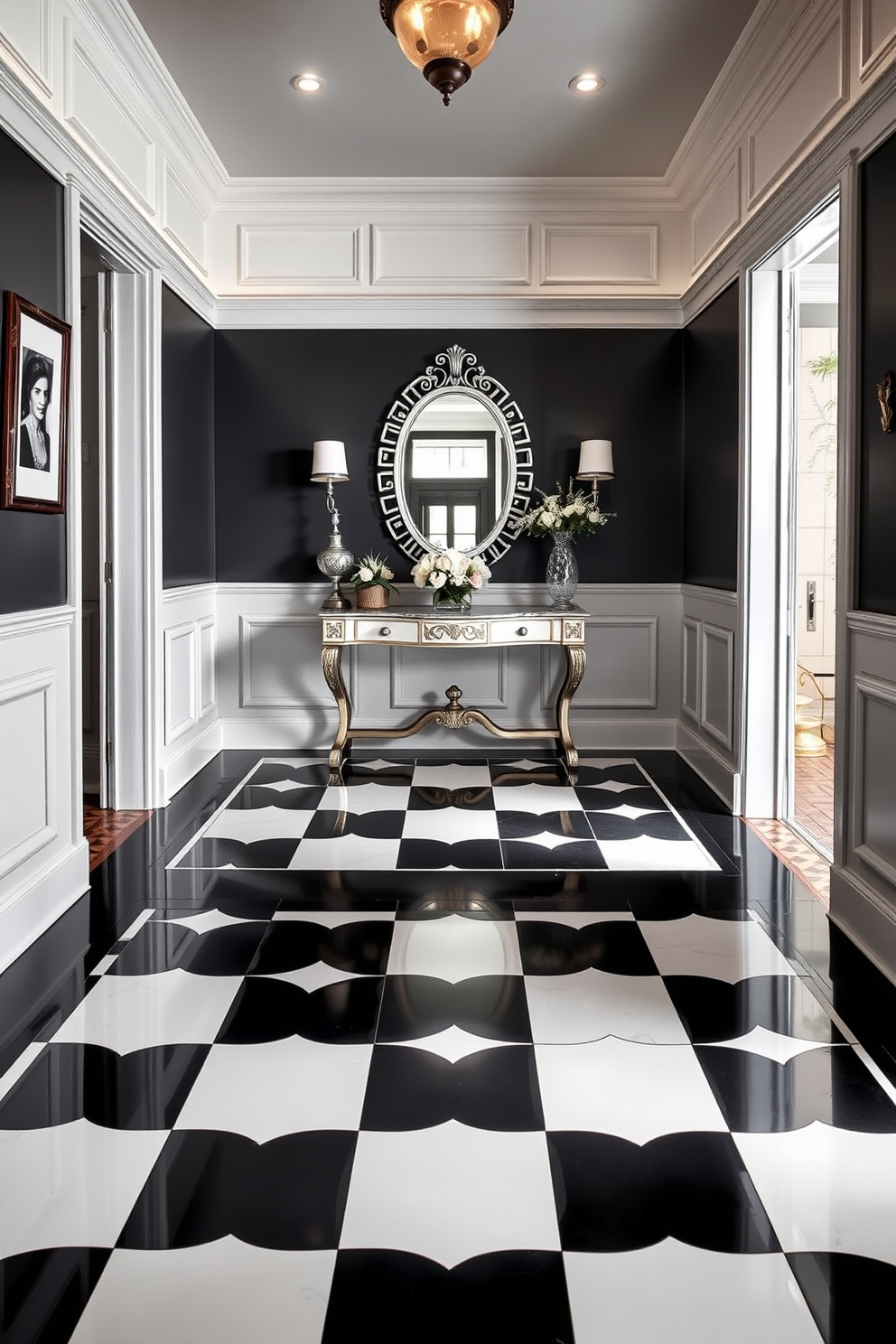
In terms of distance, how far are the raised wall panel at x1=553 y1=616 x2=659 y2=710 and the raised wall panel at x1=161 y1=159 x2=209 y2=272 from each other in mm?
2820

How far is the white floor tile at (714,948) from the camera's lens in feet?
9.30

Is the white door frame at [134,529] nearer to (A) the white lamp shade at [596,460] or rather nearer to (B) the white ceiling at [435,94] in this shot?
(B) the white ceiling at [435,94]

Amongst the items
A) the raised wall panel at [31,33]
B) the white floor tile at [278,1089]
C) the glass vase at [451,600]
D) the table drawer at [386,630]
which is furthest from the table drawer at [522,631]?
the white floor tile at [278,1089]

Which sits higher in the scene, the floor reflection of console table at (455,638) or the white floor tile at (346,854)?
the floor reflection of console table at (455,638)

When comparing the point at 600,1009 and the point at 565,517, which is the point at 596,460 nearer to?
the point at 565,517

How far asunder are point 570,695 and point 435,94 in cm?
284

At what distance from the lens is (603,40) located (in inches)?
161

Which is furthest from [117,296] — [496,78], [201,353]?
[496,78]

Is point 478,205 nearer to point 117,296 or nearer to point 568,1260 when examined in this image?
point 117,296

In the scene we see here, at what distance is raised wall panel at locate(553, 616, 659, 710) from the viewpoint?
5969mm

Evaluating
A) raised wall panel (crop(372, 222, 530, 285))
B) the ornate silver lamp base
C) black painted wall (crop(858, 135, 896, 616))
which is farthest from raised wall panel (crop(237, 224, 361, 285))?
black painted wall (crop(858, 135, 896, 616))

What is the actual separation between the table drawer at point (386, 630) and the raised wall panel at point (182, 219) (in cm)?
198

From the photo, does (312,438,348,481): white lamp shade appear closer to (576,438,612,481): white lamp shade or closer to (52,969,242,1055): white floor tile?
(576,438,612,481): white lamp shade

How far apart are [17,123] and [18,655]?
1.49 m
